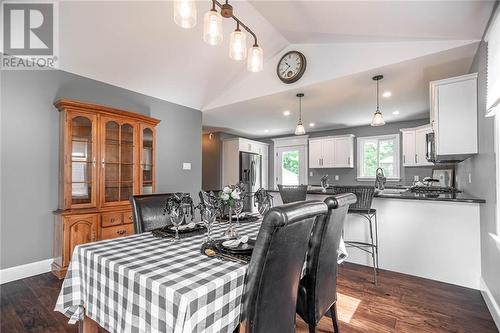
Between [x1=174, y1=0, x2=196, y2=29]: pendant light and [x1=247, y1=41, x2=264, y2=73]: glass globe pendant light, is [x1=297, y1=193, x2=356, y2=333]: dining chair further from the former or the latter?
[x1=174, y1=0, x2=196, y2=29]: pendant light

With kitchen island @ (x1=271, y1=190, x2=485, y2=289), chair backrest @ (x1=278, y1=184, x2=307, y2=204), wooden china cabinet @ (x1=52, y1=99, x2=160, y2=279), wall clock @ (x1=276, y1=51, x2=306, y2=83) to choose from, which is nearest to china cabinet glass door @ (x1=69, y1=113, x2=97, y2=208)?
wooden china cabinet @ (x1=52, y1=99, x2=160, y2=279)

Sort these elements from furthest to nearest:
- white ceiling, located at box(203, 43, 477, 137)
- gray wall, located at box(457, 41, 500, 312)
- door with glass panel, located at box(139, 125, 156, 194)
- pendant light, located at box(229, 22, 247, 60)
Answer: door with glass panel, located at box(139, 125, 156, 194), white ceiling, located at box(203, 43, 477, 137), gray wall, located at box(457, 41, 500, 312), pendant light, located at box(229, 22, 247, 60)

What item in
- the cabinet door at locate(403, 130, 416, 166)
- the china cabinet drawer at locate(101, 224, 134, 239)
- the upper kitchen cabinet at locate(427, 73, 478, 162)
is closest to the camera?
the upper kitchen cabinet at locate(427, 73, 478, 162)

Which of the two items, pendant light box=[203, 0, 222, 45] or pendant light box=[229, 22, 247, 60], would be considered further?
pendant light box=[229, 22, 247, 60]

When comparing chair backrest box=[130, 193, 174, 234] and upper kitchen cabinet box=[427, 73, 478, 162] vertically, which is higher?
upper kitchen cabinet box=[427, 73, 478, 162]

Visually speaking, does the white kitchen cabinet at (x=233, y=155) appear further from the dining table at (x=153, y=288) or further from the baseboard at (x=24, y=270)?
the dining table at (x=153, y=288)

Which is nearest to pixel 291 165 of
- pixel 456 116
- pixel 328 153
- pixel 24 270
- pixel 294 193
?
pixel 328 153

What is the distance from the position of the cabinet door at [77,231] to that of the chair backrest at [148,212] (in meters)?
1.34

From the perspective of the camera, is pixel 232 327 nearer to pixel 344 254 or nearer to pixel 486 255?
pixel 344 254

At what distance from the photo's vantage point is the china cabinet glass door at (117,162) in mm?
2990

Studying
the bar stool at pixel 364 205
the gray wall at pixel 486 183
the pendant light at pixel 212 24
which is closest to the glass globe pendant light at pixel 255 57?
the pendant light at pixel 212 24

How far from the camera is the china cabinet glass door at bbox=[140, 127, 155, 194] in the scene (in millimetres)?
3439

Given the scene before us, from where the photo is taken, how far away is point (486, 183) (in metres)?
2.09

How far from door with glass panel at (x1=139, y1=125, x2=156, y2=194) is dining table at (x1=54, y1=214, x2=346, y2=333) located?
220 centimetres
